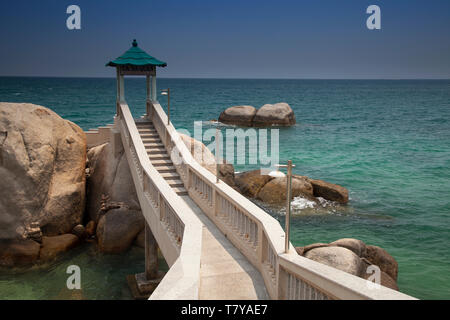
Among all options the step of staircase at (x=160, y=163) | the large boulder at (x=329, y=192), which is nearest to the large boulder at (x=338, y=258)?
the step of staircase at (x=160, y=163)

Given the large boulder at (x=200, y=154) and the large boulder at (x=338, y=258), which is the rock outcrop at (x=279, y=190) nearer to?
the large boulder at (x=200, y=154)

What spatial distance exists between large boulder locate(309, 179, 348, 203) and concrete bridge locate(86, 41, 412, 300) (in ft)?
32.2

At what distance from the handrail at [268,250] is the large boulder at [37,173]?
5943 millimetres

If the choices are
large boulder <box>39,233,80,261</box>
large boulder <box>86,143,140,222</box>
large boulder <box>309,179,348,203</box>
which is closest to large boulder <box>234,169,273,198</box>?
large boulder <box>309,179,348,203</box>

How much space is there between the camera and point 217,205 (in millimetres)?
12188

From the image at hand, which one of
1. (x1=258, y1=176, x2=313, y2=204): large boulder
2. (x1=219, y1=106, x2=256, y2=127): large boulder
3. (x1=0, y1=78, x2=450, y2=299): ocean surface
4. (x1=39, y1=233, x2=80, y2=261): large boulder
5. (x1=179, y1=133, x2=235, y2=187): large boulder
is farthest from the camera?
(x1=219, y1=106, x2=256, y2=127): large boulder

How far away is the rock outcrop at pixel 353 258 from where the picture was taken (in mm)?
12641

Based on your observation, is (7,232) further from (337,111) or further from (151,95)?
(337,111)

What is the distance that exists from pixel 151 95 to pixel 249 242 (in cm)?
1316

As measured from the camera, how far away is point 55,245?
59.2 ft

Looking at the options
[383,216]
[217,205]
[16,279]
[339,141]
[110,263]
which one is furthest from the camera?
[339,141]

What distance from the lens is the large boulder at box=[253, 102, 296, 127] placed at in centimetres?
5481

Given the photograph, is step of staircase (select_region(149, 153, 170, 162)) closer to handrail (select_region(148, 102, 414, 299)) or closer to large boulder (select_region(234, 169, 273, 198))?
handrail (select_region(148, 102, 414, 299))

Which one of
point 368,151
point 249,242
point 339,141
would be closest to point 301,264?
point 249,242
